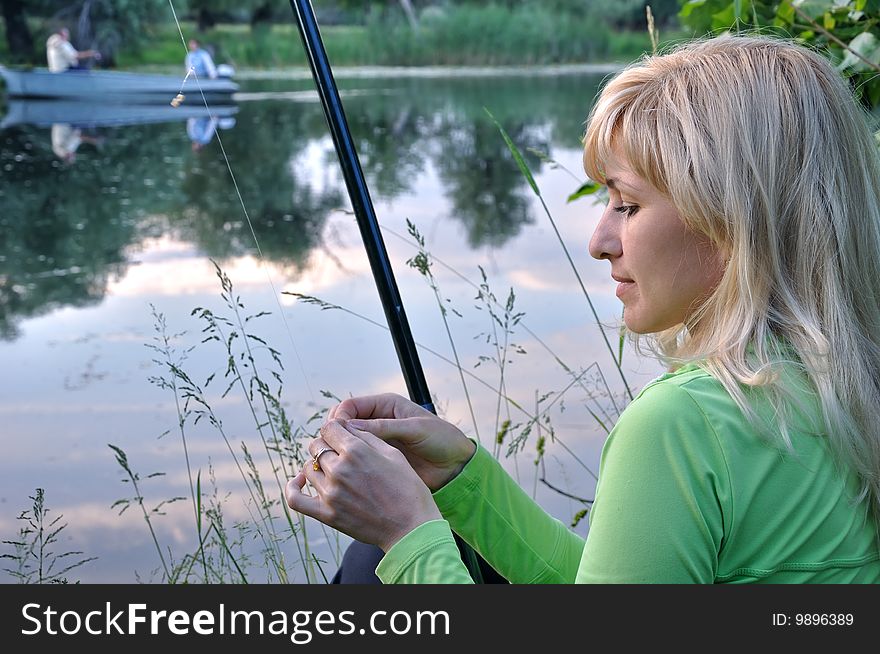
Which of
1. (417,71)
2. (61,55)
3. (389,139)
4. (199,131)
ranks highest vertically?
(417,71)

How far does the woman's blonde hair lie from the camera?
846mm

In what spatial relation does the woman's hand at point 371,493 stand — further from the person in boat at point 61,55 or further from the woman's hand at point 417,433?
the person in boat at point 61,55

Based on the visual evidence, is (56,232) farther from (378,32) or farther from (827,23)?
(378,32)

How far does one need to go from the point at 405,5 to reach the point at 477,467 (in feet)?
58.6

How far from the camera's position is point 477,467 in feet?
3.72

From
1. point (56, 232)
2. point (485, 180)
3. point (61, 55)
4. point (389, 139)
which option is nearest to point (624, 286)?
point (56, 232)

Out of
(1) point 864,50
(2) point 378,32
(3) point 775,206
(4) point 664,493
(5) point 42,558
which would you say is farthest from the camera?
(2) point 378,32

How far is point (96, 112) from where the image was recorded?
1314 centimetres

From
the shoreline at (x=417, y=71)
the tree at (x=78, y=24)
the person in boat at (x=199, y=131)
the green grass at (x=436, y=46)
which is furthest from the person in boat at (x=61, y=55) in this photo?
the green grass at (x=436, y=46)

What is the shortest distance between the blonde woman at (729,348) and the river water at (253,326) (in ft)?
1.74

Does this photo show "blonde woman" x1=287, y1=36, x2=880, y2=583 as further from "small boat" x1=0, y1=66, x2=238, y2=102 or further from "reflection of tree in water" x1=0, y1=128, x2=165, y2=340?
"small boat" x1=0, y1=66, x2=238, y2=102

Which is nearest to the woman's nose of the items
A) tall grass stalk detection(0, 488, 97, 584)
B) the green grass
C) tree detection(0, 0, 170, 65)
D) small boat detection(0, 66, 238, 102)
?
tall grass stalk detection(0, 488, 97, 584)

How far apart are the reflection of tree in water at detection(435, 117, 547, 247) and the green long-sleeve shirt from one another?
4.43m

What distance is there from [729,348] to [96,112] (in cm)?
1335
